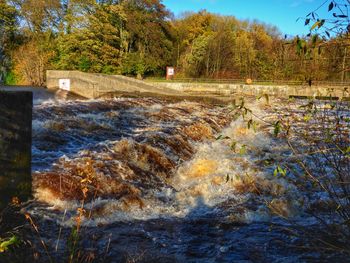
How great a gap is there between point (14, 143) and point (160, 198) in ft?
9.32

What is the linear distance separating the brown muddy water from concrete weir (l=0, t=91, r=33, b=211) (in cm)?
48

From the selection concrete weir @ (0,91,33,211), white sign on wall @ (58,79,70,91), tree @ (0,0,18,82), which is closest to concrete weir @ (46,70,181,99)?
white sign on wall @ (58,79,70,91)

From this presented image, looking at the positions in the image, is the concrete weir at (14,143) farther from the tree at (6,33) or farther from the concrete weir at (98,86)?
the tree at (6,33)

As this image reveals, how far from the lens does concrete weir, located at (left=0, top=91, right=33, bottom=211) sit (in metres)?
5.57

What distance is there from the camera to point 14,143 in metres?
5.79

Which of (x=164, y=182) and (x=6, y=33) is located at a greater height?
(x=6, y=33)

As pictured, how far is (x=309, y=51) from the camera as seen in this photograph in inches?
103

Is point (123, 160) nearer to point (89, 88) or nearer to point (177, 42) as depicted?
point (89, 88)

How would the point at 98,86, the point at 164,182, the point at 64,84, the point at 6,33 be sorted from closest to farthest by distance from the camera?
the point at 164,182 < the point at 98,86 < the point at 64,84 < the point at 6,33

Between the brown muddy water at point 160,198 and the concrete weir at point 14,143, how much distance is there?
0.48m

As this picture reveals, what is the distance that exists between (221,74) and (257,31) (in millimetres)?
16130

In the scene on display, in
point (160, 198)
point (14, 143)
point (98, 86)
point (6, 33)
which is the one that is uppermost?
point (6, 33)

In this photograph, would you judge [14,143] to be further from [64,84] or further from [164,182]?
[64,84]

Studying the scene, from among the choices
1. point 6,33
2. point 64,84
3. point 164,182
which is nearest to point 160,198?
point 164,182
